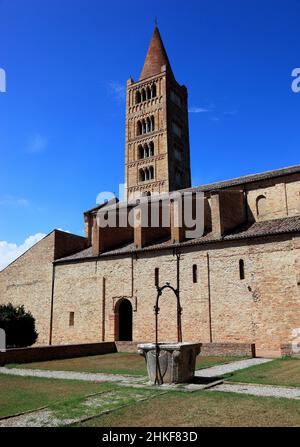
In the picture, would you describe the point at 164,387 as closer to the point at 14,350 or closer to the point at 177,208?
the point at 14,350

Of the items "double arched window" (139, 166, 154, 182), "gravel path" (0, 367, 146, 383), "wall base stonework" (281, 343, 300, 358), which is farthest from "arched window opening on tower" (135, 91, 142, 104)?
"gravel path" (0, 367, 146, 383)

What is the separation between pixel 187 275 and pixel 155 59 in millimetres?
34346

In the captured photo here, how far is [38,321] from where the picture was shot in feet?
85.8

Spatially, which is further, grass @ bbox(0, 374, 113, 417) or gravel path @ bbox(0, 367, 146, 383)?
gravel path @ bbox(0, 367, 146, 383)

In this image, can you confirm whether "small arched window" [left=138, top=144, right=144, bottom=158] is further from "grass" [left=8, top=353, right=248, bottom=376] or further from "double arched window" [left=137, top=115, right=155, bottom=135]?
"grass" [left=8, top=353, right=248, bottom=376]

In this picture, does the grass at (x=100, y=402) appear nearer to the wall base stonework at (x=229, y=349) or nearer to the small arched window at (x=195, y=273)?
the wall base stonework at (x=229, y=349)

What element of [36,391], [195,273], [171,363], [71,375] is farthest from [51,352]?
[171,363]

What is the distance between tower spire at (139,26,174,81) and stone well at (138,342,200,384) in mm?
40719

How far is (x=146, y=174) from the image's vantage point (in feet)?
143

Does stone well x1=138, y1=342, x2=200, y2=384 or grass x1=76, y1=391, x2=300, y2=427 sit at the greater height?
stone well x1=138, y1=342, x2=200, y2=384

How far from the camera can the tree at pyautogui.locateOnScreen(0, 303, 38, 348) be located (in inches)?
865

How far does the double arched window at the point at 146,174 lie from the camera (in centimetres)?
4316
